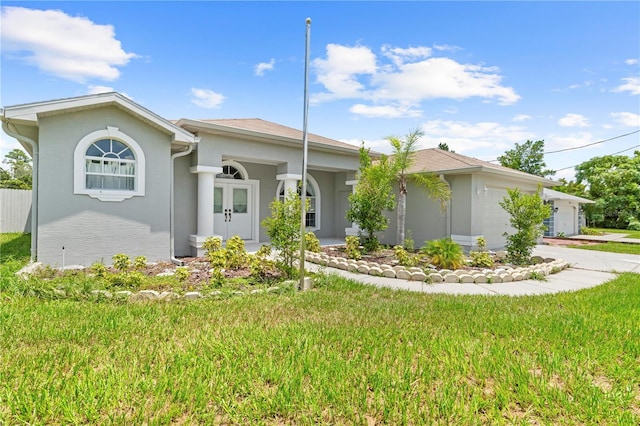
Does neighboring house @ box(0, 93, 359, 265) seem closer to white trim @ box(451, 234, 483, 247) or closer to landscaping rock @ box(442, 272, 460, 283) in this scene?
landscaping rock @ box(442, 272, 460, 283)

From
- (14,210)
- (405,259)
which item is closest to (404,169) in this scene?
(405,259)

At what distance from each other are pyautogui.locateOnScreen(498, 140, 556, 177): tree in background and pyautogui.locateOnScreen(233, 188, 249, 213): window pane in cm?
3310

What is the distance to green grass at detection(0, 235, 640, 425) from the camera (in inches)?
97.7

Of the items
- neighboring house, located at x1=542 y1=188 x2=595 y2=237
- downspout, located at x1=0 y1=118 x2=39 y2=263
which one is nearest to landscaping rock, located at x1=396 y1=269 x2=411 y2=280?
downspout, located at x1=0 y1=118 x2=39 y2=263

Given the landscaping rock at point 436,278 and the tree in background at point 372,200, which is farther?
the tree in background at point 372,200

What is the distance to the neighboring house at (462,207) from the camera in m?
11.7

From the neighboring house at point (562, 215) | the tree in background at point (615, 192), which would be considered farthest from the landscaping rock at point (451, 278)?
the tree in background at point (615, 192)

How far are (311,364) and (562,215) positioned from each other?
2558 centimetres

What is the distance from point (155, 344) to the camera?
3.51 metres

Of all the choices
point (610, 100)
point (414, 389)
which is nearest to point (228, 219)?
point (414, 389)

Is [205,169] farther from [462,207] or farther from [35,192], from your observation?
[462,207]

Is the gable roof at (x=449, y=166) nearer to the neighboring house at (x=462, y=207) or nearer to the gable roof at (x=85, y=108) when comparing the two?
the neighboring house at (x=462, y=207)

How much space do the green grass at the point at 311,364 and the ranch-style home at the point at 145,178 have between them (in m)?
2.98

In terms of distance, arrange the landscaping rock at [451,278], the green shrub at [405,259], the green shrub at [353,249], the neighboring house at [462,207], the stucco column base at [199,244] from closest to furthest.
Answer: the landscaping rock at [451,278], the green shrub at [405,259], the green shrub at [353,249], the stucco column base at [199,244], the neighboring house at [462,207]
